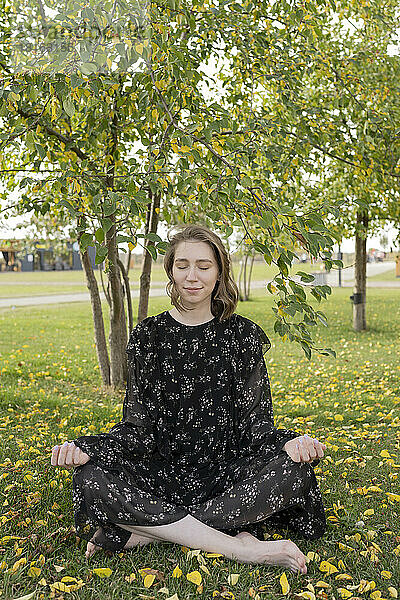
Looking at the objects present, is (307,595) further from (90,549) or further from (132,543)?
(90,549)

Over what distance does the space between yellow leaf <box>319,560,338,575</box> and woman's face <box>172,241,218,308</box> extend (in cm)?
127

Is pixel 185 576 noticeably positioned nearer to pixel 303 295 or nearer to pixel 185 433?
pixel 185 433

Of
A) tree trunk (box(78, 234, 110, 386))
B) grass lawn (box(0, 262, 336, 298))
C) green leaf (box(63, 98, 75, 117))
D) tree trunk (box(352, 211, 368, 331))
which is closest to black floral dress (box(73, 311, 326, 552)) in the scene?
green leaf (box(63, 98, 75, 117))

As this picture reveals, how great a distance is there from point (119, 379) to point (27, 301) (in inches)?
553

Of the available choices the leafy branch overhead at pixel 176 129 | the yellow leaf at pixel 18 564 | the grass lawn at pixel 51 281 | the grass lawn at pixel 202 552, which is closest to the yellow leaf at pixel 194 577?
the grass lawn at pixel 202 552

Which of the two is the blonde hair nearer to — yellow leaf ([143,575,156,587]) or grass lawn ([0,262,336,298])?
yellow leaf ([143,575,156,587])

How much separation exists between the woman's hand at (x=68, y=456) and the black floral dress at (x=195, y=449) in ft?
0.15

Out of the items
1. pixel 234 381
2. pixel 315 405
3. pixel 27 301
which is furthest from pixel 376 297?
pixel 234 381

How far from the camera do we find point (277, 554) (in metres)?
2.54

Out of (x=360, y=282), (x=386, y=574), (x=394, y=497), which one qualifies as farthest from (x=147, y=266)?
(x=360, y=282)

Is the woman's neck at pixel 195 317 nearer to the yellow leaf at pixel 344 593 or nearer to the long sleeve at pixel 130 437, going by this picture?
the long sleeve at pixel 130 437

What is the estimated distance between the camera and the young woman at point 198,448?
8.63ft

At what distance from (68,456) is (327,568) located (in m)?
1.14

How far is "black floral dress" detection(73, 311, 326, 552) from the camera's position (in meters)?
2.66
